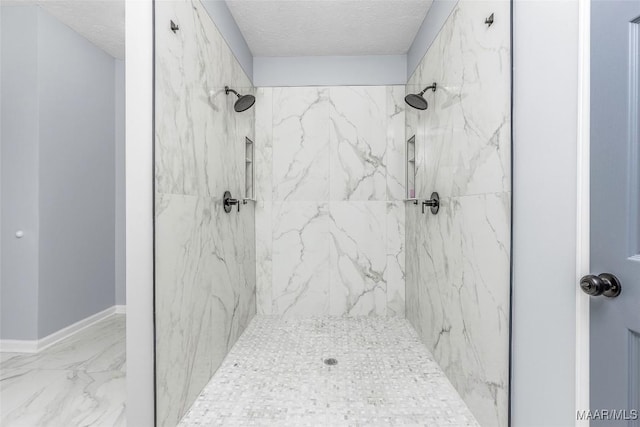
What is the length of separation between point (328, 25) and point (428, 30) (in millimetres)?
764

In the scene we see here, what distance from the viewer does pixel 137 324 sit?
4.88 feet

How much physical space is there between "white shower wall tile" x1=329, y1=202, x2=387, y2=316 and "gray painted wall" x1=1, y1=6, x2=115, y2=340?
88.2 inches

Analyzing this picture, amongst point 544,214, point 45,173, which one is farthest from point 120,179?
point 544,214

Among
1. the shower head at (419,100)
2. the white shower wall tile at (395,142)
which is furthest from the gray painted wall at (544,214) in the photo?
the white shower wall tile at (395,142)

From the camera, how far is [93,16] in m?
2.84

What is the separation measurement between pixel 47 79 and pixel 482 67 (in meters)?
3.11

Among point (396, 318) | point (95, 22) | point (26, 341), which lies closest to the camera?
point (26, 341)

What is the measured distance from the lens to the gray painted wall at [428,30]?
2254 mm

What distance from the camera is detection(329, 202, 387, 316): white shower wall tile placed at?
3.46 metres

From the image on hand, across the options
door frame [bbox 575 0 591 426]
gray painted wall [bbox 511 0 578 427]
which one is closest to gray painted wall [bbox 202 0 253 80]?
gray painted wall [bbox 511 0 578 427]

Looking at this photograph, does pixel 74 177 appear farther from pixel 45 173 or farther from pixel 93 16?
pixel 93 16

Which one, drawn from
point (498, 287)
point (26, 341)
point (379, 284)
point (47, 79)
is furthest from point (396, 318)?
point (47, 79)

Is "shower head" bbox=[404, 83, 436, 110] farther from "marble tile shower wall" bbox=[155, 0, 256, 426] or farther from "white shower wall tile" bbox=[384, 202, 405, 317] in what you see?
"marble tile shower wall" bbox=[155, 0, 256, 426]

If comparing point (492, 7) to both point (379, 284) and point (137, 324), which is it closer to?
point (137, 324)
